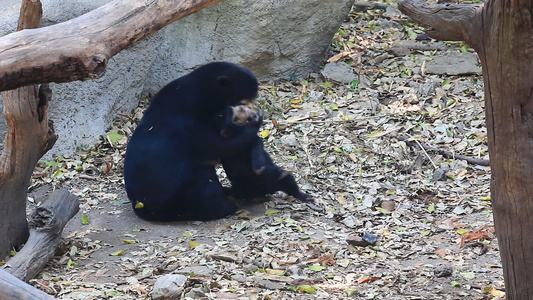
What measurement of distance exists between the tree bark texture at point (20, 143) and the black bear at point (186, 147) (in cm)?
94

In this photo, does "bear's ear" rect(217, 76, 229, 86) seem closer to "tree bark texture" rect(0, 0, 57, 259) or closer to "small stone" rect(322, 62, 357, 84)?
"tree bark texture" rect(0, 0, 57, 259)

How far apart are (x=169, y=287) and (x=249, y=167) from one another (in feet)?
6.44

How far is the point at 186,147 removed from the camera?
6105 mm

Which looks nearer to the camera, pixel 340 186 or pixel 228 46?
pixel 340 186

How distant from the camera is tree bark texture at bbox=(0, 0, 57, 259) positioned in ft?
16.4

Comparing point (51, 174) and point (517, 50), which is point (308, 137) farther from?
point (517, 50)

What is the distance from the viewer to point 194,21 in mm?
8781

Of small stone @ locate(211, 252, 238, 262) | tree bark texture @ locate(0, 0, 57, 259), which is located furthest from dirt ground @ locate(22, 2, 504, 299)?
tree bark texture @ locate(0, 0, 57, 259)

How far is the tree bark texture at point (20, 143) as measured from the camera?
4.99 meters

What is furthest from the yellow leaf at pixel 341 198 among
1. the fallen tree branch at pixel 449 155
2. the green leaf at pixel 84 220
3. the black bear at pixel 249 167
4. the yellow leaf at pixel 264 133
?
the green leaf at pixel 84 220

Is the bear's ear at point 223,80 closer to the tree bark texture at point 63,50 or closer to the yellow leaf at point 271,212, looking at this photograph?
the yellow leaf at point 271,212

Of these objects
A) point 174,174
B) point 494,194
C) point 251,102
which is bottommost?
point 174,174

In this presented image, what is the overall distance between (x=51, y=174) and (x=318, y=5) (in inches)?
151

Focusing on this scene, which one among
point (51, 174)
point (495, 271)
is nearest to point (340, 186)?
point (495, 271)
